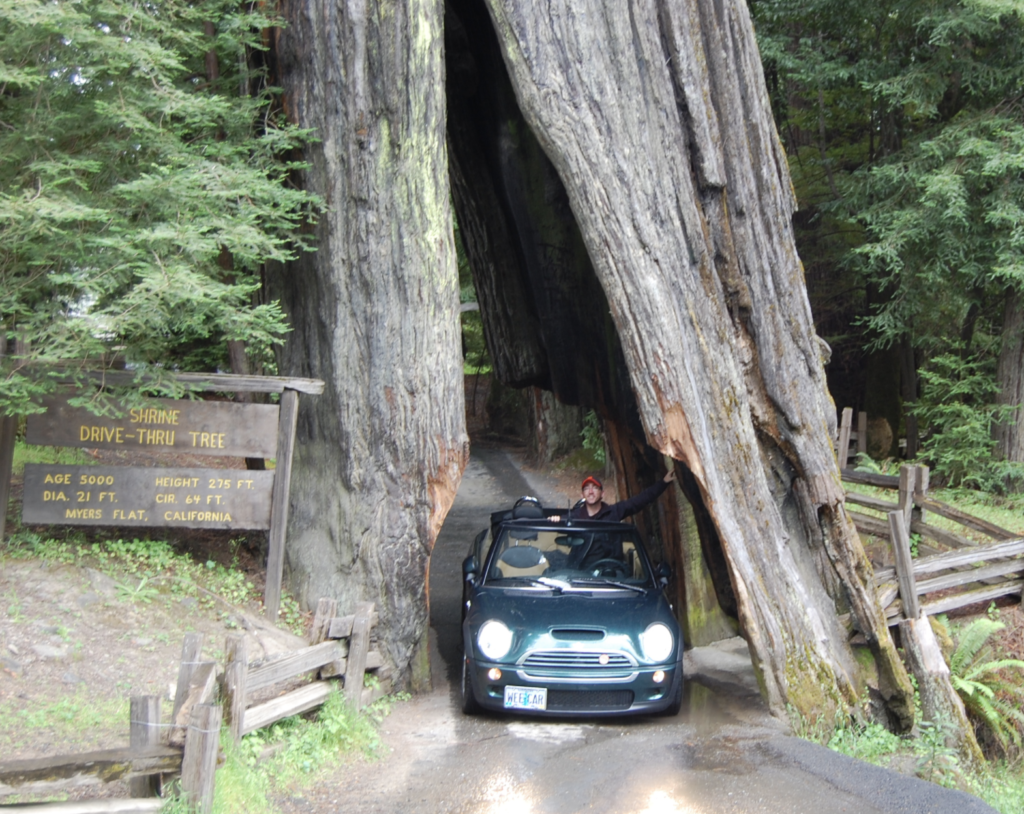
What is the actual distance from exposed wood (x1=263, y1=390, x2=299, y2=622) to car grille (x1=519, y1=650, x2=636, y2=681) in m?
2.51

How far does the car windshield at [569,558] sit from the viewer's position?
827 cm

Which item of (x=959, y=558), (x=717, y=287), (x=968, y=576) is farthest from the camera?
(x=968, y=576)

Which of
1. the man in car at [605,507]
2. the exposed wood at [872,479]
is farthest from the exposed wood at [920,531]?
the man in car at [605,507]

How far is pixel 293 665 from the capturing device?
257 inches

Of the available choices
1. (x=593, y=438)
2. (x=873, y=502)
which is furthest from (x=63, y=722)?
(x=593, y=438)

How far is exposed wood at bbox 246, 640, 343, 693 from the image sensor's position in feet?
19.9

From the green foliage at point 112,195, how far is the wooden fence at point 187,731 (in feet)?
9.30

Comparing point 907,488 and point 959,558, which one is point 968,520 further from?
point 959,558

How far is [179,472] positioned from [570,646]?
3787mm

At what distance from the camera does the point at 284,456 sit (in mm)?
8164

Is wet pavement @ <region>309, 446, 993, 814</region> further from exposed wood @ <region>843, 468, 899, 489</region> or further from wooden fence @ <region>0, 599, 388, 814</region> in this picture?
exposed wood @ <region>843, 468, 899, 489</region>

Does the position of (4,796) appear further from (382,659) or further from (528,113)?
(528,113)

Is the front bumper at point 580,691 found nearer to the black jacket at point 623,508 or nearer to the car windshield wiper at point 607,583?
the car windshield wiper at point 607,583

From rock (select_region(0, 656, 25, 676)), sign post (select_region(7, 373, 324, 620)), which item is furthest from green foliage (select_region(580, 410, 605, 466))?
rock (select_region(0, 656, 25, 676))
